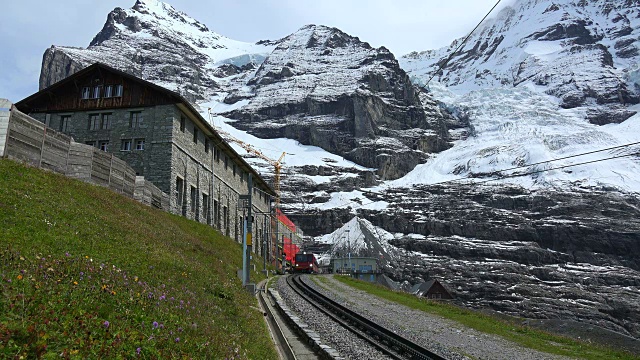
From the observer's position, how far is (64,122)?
43.2 m

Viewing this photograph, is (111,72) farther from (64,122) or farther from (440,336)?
(440,336)

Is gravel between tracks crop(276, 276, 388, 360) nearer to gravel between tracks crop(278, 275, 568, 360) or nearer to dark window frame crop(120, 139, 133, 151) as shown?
gravel between tracks crop(278, 275, 568, 360)

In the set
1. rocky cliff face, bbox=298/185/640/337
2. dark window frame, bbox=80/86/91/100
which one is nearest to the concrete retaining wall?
dark window frame, bbox=80/86/91/100

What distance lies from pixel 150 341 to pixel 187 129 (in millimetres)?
37981

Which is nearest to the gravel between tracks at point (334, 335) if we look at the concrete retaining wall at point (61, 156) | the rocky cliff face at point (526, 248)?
the concrete retaining wall at point (61, 156)

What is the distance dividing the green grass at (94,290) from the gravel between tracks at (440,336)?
482 cm

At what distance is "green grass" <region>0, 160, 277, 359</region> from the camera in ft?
21.5

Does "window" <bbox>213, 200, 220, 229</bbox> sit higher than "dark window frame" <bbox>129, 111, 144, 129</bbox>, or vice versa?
"dark window frame" <bbox>129, 111, 144, 129</bbox>

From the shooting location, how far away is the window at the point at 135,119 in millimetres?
41625

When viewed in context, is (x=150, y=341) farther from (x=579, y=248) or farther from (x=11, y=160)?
(x=579, y=248)

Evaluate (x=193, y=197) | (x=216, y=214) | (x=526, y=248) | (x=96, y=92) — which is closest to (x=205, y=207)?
(x=216, y=214)

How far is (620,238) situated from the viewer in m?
165

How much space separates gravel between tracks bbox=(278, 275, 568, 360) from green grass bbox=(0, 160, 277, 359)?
15.8 ft

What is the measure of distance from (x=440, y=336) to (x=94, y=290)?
570 inches
